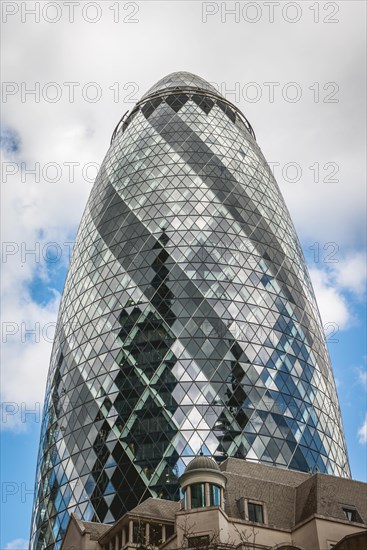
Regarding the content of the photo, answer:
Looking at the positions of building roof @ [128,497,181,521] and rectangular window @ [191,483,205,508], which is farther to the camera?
building roof @ [128,497,181,521]

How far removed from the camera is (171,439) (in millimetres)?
38406

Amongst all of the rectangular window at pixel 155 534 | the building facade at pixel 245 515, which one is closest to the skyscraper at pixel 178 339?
Result: the rectangular window at pixel 155 534

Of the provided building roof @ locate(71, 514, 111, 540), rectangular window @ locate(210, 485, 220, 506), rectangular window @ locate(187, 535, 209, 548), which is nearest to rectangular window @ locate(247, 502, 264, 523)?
rectangular window @ locate(210, 485, 220, 506)

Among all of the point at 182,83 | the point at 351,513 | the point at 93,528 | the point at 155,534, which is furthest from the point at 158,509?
the point at 182,83

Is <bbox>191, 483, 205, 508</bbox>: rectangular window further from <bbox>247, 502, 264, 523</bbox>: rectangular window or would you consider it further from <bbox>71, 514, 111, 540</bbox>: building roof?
<bbox>71, 514, 111, 540</bbox>: building roof

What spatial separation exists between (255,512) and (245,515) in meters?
0.72

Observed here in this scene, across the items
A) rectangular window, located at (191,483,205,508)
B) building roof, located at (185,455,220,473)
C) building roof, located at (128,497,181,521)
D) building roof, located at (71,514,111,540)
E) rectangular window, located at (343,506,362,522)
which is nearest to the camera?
rectangular window, located at (191,483,205,508)

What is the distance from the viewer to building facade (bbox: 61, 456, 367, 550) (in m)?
26.3

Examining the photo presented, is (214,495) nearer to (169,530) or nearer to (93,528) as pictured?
(169,530)

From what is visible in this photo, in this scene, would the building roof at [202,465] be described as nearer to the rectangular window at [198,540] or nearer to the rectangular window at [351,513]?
the rectangular window at [198,540]

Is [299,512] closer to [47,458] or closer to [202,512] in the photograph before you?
[202,512]

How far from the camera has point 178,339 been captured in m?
41.5

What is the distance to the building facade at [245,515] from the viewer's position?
2630 cm

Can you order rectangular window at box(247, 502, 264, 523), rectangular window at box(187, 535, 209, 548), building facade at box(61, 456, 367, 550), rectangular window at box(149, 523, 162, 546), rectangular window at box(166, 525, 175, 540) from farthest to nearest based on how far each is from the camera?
rectangular window at box(166, 525, 175, 540)
rectangular window at box(149, 523, 162, 546)
rectangular window at box(247, 502, 264, 523)
building facade at box(61, 456, 367, 550)
rectangular window at box(187, 535, 209, 548)
